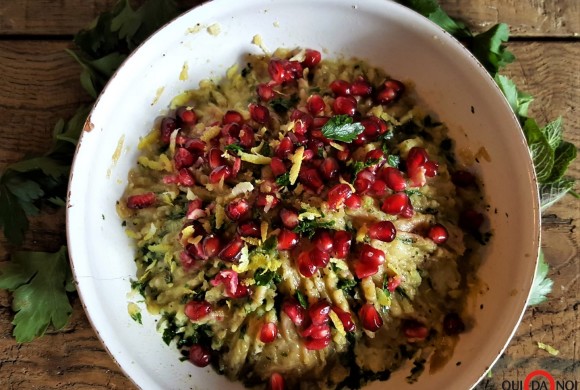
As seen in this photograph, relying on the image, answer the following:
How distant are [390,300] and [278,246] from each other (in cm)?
47

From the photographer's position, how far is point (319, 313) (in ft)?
7.33

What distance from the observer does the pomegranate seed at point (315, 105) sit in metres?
2.46

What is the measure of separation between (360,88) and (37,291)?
1.54 metres

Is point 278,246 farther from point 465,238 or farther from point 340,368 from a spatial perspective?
point 465,238

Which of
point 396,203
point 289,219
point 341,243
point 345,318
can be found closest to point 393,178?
point 396,203

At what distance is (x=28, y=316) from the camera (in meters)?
2.57

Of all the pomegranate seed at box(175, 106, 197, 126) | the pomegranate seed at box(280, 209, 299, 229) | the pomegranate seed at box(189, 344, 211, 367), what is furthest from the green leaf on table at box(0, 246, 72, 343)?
the pomegranate seed at box(280, 209, 299, 229)

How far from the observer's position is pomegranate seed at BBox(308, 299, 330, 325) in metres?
2.24

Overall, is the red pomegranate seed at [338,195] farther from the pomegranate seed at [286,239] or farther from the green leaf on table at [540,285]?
the green leaf on table at [540,285]

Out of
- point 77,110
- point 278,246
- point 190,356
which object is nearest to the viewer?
point 278,246

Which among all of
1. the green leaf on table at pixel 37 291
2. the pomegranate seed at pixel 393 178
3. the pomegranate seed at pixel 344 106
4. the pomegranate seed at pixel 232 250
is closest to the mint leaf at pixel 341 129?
the pomegranate seed at pixel 344 106

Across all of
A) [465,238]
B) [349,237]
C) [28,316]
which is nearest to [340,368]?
[349,237]

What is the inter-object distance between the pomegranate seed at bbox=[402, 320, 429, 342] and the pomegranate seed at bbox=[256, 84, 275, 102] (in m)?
1.03

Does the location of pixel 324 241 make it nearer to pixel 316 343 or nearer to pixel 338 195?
pixel 338 195
